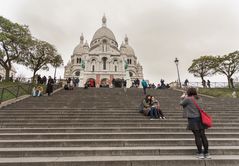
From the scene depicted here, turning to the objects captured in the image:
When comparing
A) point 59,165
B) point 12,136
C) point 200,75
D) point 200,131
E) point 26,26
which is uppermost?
point 26,26

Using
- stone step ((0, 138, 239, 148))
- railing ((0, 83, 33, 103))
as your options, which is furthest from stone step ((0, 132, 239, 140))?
railing ((0, 83, 33, 103))

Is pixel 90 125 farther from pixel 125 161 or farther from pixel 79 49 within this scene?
pixel 79 49

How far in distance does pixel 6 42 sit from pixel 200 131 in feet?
94.9

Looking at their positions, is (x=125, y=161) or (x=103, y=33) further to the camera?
(x=103, y=33)

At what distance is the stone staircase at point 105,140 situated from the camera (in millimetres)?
4367

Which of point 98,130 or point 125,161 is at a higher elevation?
point 98,130

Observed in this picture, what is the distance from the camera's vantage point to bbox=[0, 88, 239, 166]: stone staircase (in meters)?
4.37

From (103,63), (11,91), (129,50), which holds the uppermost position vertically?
A: (129,50)

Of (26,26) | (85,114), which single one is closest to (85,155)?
(85,114)

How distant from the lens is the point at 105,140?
564cm

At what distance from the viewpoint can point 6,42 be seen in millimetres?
25781

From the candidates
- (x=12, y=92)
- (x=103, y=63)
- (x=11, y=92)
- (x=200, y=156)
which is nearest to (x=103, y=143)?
(x=200, y=156)

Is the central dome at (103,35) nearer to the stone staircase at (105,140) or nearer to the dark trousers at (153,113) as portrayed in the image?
the stone staircase at (105,140)

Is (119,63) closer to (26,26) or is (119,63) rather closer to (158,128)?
(26,26)
